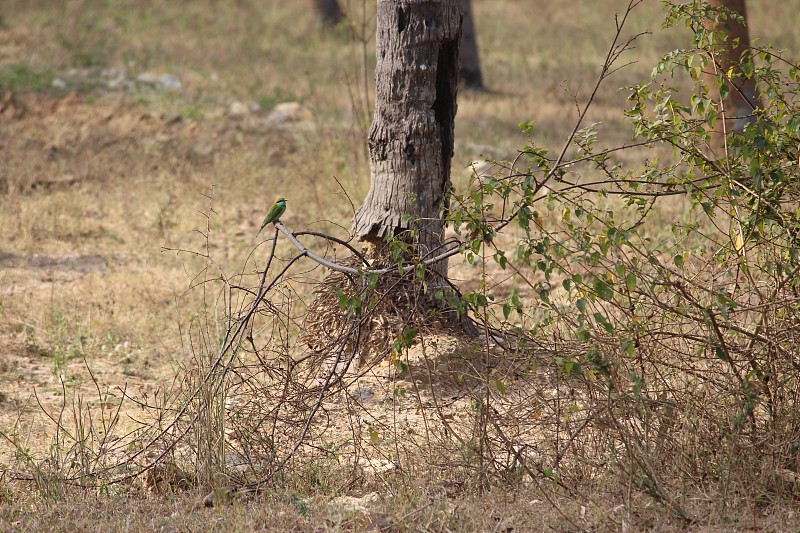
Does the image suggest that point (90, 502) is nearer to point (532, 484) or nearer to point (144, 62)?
point (532, 484)

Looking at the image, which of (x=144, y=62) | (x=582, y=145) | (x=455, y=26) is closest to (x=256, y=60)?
(x=144, y=62)

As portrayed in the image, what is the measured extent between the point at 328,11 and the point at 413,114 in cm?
1164

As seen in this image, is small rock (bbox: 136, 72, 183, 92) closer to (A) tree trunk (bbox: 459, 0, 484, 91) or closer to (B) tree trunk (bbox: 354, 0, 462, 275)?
(A) tree trunk (bbox: 459, 0, 484, 91)

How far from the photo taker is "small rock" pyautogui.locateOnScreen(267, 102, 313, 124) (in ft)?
32.5

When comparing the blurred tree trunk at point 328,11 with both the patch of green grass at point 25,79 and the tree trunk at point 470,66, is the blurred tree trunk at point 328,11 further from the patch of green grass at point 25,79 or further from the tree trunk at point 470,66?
the patch of green grass at point 25,79

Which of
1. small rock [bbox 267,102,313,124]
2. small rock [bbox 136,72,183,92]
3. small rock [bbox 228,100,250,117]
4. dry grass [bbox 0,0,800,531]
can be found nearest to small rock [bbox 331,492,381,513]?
dry grass [bbox 0,0,800,531]

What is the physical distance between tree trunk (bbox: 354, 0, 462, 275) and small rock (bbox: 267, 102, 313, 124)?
537 centimetres

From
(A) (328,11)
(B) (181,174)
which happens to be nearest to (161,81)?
(B) (181,174)

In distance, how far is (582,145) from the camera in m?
3.42

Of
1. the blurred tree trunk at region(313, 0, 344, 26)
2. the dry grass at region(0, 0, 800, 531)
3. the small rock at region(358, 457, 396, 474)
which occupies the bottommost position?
the small rock at region(358, 457, 396, 474)

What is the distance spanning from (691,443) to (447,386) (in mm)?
1550

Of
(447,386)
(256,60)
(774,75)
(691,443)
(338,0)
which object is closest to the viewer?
(691,443)

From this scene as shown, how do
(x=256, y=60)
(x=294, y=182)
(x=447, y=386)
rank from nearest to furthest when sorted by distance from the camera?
(x=447, y=386), (x=294, y=182), (x=256, y=60)

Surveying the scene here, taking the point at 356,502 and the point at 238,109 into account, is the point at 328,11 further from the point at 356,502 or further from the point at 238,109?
the point at 356,502
